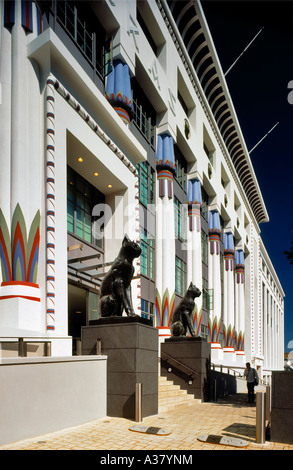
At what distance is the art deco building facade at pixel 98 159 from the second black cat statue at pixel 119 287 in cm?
198

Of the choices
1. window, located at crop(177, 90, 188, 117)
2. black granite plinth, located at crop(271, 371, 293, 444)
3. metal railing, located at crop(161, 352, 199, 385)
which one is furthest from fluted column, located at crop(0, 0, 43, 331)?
window, located at crop(177, 90, 188, 117)

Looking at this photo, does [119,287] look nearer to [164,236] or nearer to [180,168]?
[164,236]

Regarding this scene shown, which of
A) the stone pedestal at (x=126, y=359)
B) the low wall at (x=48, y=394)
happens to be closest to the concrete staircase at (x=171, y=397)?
the stone pedestal at (x=126, y=359)

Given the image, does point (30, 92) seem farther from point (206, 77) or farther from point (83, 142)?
point (206, 77)

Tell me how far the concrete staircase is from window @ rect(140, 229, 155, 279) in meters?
8.11

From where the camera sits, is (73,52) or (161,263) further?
(161,263)

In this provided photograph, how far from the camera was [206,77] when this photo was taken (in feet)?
117

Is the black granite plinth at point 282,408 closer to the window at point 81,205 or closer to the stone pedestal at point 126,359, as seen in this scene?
the stone pedestal at point 126,359

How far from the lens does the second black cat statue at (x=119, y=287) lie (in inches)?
446

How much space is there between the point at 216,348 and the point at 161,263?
13573mm

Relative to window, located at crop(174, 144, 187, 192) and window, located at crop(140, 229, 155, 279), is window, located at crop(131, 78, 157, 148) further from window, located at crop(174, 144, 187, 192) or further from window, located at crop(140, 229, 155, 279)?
window, located at crop(140, 229, 155, 279)

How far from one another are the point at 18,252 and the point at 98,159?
6.01 metres

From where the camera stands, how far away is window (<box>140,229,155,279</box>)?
23.0 meters
